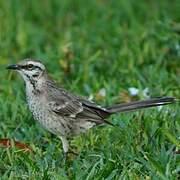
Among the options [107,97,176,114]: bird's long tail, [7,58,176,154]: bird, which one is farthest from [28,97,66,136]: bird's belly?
[107,97,176,114]: bird's long tail

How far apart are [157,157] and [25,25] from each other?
495cm

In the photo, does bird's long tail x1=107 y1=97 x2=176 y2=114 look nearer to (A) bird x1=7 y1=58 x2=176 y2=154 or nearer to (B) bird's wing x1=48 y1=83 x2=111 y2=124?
(A) bird x1=7 y1=58 x2=176 y2=154

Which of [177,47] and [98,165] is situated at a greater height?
[177,47]

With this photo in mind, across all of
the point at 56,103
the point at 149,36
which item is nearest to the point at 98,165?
the point at 56,103

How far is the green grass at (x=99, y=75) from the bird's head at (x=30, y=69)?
581mm

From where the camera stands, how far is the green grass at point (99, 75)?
7.21 meters

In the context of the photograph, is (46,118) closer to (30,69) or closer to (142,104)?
(30,69)

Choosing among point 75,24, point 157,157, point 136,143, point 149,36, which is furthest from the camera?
point 75,24

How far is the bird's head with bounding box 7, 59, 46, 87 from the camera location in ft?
26.5

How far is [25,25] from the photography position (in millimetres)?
11578

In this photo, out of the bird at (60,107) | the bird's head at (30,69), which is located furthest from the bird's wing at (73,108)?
the bird's head at (30,69)

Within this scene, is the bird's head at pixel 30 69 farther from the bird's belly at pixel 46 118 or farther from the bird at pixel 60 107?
the bird's belly at pixel 46 118

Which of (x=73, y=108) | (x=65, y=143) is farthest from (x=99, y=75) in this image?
(x=65, y=143)

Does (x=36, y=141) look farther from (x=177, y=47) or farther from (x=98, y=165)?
(x=177, y=47)
